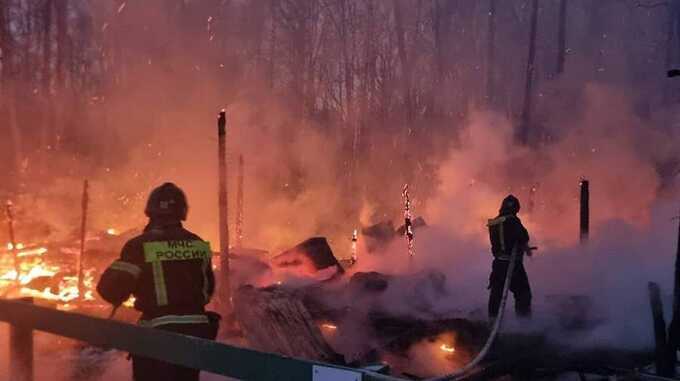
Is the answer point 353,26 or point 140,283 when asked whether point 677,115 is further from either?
point 140,283

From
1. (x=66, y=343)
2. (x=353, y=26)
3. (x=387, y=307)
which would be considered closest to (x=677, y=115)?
(x=353, y=26)

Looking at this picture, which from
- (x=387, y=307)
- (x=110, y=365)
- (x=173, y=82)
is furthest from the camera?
(x=173, y=82)

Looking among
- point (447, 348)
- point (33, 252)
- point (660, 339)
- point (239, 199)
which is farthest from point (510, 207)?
point (33, 252)

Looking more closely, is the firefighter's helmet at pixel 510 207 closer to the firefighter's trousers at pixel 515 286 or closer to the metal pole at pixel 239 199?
the firefighter's trousers at pixel 515 286

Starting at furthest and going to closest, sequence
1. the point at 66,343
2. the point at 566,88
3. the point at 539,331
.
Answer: the point at 566,88 → the point at 539,331 → the point at 66,343

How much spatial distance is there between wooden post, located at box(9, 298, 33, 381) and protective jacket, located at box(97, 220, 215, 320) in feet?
1.62

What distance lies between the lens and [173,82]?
891 inches

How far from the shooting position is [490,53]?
30.3 metres

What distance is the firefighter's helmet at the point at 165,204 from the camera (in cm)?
362

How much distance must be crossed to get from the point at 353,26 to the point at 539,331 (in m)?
26.5

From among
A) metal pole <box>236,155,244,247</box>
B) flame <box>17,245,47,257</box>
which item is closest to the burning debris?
metal pole <box>236,155,244,247</box>

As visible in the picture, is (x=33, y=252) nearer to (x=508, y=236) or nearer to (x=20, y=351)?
(x=508, y=236)

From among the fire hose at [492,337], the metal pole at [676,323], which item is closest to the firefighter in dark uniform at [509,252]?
the fire hose at [492,337]

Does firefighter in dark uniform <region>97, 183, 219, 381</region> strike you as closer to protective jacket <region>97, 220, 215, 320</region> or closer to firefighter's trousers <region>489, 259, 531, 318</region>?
protective jacket <region>97, 220, 215, 320</region>
